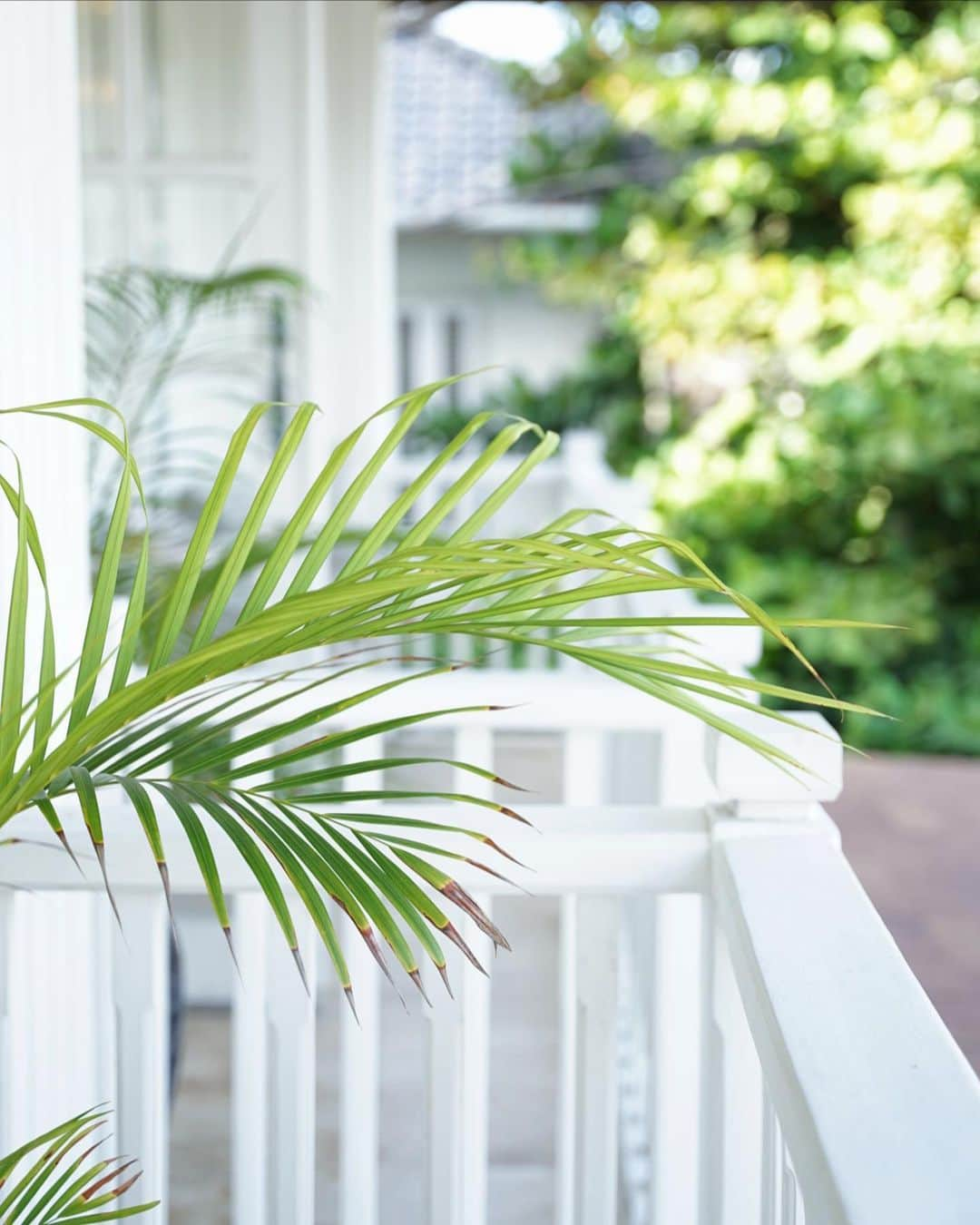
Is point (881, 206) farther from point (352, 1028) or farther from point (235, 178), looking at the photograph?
point (352, 1028)

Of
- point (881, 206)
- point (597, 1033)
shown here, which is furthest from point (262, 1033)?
point (881, 206)

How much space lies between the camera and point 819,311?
782 cm

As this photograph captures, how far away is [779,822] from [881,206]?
716 cm

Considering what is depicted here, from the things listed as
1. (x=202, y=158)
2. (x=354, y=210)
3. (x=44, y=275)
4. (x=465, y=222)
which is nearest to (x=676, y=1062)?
(x=44, y=275)

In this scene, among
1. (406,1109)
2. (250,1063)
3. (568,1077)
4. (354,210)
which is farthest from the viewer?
(354,210)

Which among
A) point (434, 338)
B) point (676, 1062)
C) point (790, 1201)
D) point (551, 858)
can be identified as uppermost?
point (434, 338)

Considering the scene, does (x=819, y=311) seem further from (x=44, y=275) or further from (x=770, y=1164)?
(x=770, y=1164)

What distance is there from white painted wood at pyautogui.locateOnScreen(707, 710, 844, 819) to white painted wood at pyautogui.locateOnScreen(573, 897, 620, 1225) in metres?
0.17

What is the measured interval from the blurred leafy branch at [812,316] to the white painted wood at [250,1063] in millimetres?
5710

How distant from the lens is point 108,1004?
1702 millimetres

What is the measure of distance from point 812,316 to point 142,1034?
23.3 feet

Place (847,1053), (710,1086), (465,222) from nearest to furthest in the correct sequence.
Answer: (847,1053) → (710,1086) → (465,222)

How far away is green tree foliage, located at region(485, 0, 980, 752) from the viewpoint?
7156 mm

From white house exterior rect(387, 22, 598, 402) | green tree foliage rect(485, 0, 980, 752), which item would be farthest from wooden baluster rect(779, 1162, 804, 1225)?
white house exterior rect(387, 22, 598, 402)
